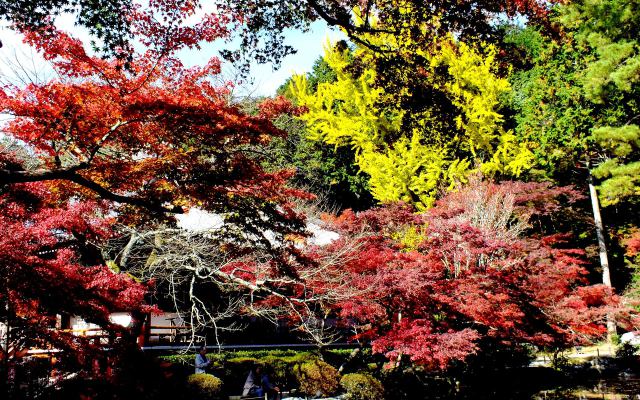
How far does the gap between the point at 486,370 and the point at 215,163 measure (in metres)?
9.67

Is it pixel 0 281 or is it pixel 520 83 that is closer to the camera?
pixel 0 281

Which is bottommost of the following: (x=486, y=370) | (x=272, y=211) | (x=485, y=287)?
(x=486, y=370)

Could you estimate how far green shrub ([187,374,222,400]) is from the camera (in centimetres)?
861

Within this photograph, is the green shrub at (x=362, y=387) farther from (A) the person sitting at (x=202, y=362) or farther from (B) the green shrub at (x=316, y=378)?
(A) the person sitting at (x=202, y=362)

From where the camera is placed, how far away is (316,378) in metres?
10.2

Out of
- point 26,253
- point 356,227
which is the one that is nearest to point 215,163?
point 26,253

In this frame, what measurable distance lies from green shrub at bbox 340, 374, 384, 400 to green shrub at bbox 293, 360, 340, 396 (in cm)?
41

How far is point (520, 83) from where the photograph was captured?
21578mm

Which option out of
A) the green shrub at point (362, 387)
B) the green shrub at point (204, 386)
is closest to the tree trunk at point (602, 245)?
the green shrub at point (362, 387)

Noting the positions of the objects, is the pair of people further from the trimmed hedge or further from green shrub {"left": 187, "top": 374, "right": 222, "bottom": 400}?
the trimmed hedge

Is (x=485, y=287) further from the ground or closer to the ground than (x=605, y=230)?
closer to the ground

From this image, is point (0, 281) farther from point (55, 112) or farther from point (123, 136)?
point (123, 136)

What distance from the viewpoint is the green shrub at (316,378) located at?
33.1ft

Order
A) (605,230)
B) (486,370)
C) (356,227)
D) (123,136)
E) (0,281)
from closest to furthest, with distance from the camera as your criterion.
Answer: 1. (0,281)
2. (123,136)
3. (356,227)
4. (486,370)
5. (605,230)
